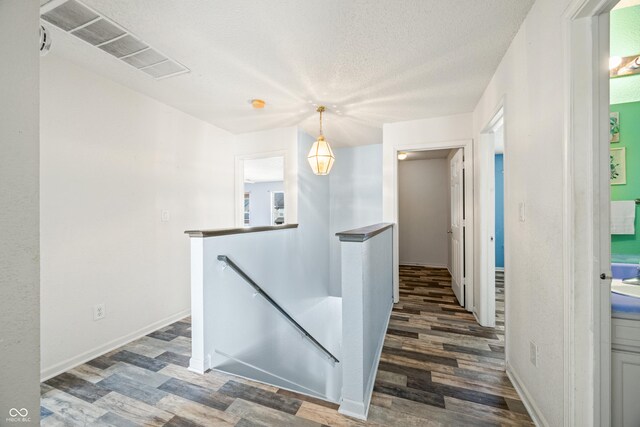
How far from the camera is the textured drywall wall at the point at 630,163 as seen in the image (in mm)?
1740

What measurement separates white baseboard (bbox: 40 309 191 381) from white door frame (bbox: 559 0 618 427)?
3.29m

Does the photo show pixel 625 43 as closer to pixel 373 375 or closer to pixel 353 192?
pixel 373 375

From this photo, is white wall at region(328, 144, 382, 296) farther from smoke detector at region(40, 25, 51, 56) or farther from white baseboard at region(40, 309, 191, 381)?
smoke detector at region(40, 25, 51, 56)

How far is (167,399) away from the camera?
5.55ft

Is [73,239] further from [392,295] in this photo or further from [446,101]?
[446,101]

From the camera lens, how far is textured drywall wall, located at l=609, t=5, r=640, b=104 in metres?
1.46

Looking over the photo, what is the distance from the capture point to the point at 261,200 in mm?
10047

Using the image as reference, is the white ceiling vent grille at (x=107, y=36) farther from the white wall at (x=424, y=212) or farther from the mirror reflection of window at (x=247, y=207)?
the mirror reflection of window at (x=247, y=207)

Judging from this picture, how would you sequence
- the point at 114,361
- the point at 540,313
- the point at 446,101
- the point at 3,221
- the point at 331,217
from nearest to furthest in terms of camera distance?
the point at 3,221, the point at 540,313, the point at 114,361, the point at 446,101, the point at 331,217

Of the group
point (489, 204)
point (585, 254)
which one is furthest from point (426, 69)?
point (585, 254)

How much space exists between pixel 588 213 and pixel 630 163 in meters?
1.24

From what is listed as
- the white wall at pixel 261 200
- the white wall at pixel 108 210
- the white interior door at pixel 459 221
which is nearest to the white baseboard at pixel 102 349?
the white wall at pixel 108 210

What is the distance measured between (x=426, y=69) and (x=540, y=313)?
2035 mm

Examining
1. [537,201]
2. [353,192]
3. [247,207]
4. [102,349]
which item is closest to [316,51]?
[537,201]
